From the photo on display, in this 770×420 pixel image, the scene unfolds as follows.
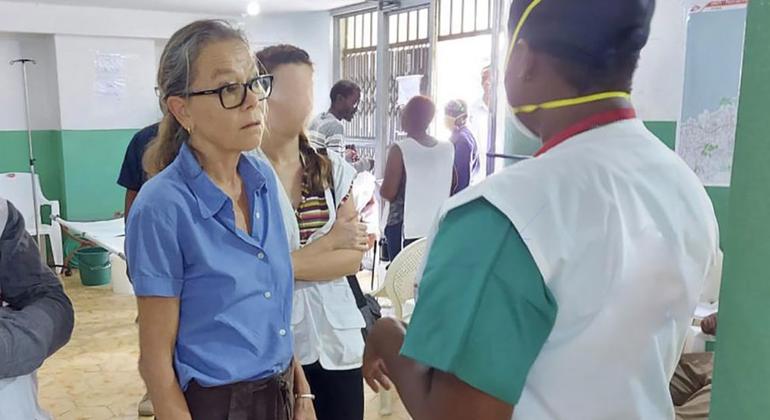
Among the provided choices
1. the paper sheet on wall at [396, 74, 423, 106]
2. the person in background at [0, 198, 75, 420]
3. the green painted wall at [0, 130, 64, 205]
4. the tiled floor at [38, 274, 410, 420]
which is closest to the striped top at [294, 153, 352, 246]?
the person in background at [0, 198, 75, 420]

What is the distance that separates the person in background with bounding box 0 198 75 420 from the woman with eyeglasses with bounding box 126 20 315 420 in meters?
0.24

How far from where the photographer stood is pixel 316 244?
147cm

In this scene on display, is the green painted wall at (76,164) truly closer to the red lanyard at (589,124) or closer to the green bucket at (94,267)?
the green bucket at (94,267)

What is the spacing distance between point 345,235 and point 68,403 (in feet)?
7.87

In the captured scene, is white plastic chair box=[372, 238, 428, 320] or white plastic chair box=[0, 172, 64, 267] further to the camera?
white plastic chair box=[0, 172, 64, 267]

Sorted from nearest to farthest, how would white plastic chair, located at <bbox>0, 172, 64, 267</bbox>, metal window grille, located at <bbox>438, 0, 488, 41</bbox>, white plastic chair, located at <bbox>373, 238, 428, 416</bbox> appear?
white plastic chair, located at <bbox>373, 238, 428, 416</bbox> → metal window grille, located at <bbox>438, 0, 488, 41</bbox> → white plastic chair, located at <bbox>0, 172, 64, 267</bbox>

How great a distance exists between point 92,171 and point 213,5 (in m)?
1.94

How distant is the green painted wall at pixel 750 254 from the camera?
68 centimetres

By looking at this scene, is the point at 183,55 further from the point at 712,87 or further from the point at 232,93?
the point at 712,87

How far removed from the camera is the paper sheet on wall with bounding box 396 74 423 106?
17.7ft

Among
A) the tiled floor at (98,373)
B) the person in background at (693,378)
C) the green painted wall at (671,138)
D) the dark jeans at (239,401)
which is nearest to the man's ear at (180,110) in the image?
the dark jeans at (239,401)

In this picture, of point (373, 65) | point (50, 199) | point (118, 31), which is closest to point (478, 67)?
point (373, 65)

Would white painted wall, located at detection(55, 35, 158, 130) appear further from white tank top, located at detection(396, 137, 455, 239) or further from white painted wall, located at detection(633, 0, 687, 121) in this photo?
white painted wall, located at detection(633, 0, 687, 121)

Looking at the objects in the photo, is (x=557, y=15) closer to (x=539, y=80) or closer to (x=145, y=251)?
(x=539, y=80)
